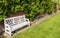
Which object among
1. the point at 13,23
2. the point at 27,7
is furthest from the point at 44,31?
the point at 27,7

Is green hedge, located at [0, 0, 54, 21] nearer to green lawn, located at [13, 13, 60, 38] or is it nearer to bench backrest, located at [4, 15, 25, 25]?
bench backrest, located at [4, 15, 25, 25]

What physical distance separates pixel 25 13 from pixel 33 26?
120 centimetres

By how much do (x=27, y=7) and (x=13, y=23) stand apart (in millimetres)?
1757

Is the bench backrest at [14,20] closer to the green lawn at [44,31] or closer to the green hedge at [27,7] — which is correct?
the green hedge at [27,7]

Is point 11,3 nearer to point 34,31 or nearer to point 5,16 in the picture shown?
point 5,16

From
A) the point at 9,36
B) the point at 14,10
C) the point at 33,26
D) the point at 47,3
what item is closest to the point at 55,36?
the point at 33,26

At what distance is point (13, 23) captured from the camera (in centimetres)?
777

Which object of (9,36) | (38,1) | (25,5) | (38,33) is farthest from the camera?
(38,1)

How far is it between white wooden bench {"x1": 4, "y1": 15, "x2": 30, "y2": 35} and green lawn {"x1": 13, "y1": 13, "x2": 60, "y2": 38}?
15.5 inches

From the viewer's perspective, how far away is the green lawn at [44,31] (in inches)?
285

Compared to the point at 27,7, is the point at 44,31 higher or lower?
lower

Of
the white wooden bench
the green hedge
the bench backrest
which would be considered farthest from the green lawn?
the green hedge

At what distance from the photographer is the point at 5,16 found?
7801 millimetres

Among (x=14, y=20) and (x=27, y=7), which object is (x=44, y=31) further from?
(x=27, y=7)
